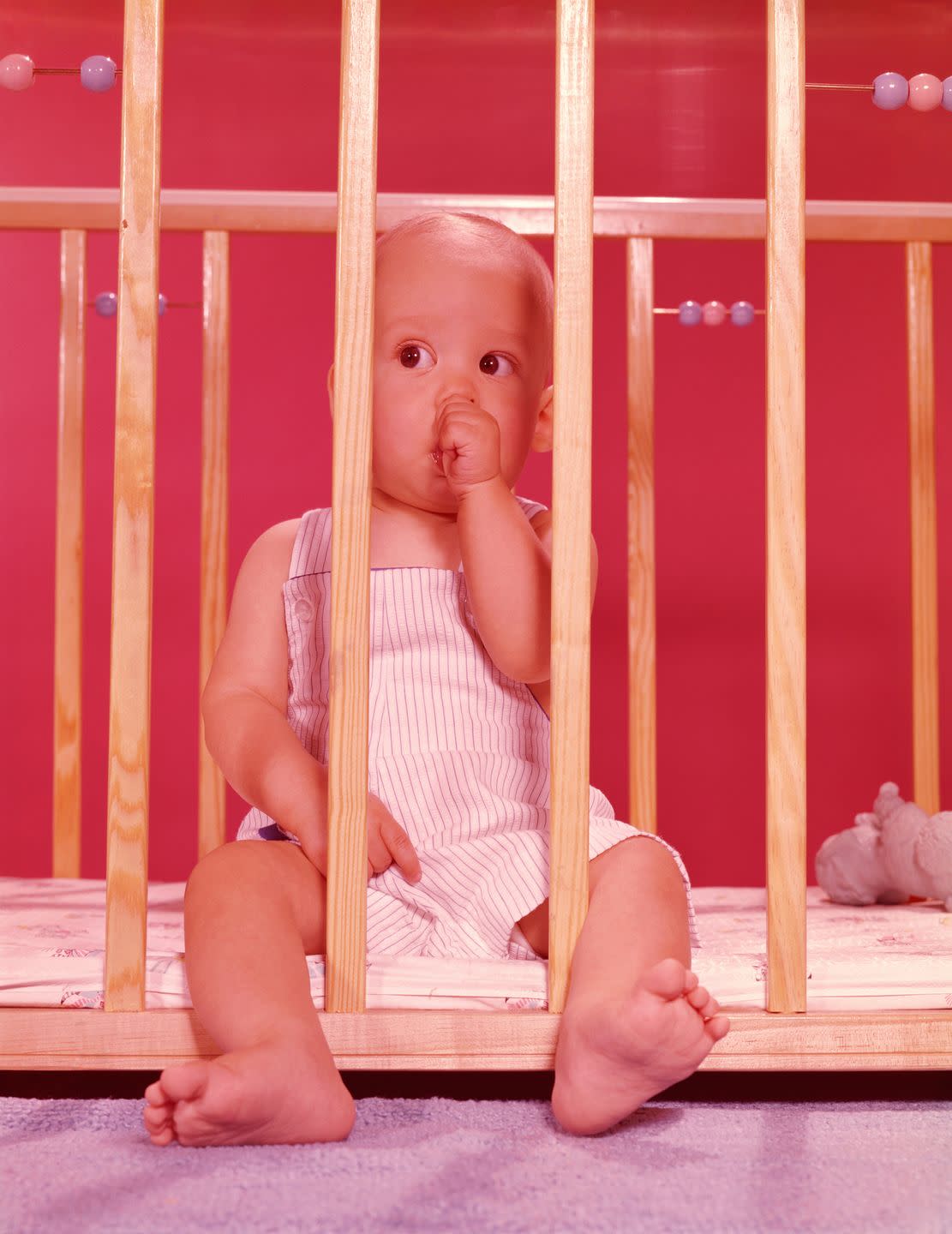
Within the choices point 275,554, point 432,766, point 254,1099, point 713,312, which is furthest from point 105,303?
point 254,1099

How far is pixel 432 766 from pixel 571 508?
0.83 ft

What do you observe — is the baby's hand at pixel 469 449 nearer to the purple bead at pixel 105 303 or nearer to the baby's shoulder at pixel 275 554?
the baby's shoulder at pixel 275 554

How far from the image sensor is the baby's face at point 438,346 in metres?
1.02

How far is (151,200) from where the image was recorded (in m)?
0.82

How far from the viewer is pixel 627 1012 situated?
0.72m

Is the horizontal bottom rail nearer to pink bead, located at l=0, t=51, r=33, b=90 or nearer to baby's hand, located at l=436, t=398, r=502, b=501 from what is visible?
baby's hand, located at l=436, t=398, r=502, b=501

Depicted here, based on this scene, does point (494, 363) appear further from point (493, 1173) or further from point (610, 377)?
point (610, 377)

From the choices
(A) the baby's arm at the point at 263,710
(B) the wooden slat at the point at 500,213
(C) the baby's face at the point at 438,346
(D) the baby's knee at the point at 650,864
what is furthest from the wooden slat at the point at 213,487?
(D) the baby's knee at the point at 650,864

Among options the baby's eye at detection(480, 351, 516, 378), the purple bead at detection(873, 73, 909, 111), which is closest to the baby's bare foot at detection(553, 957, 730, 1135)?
the baby's eye at detection(480, 351, 516, 378)

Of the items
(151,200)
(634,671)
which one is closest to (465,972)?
(151,200)

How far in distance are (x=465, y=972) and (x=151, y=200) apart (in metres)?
0.48

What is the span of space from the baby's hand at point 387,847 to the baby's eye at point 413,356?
0.32 metres

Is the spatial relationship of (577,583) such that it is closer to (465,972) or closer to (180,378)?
(465,972)

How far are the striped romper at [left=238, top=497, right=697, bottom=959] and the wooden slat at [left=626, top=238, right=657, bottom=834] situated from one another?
38 cm
